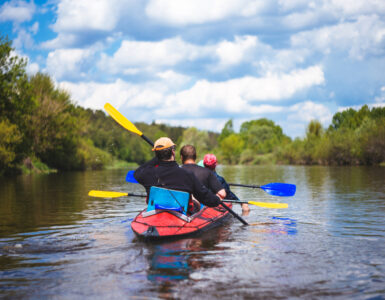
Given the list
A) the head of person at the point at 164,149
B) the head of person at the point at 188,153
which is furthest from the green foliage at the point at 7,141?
the head of person at the point at 164,149

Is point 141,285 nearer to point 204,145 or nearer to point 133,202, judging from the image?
point 133,202

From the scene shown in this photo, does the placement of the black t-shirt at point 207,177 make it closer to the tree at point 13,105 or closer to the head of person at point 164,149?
the head of person at point 164,149

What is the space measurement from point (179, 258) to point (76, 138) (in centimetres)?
3761

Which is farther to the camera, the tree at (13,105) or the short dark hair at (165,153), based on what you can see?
the tree at (13,105)

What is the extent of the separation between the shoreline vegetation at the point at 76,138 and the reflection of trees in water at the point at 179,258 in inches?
907

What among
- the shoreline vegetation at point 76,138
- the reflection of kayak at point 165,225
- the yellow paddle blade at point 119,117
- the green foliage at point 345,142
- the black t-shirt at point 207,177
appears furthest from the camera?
the green foliage at point 345,142

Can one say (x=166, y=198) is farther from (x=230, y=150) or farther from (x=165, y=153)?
(x=230, y=150)

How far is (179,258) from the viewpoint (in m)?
5.68

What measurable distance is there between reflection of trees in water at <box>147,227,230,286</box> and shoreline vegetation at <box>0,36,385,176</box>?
907 inches

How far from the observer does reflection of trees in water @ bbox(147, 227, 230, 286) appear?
4832 mm

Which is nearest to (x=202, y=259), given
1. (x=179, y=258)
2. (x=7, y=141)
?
(x=179, y=258)

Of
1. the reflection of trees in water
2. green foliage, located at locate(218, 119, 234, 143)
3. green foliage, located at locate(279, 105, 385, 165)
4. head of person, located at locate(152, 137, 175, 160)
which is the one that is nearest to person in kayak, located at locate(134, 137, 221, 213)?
head of person, located at locate(152, 137, 175, 160)

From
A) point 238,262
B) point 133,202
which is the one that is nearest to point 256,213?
point 133,202

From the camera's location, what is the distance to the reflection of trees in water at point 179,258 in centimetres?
483
